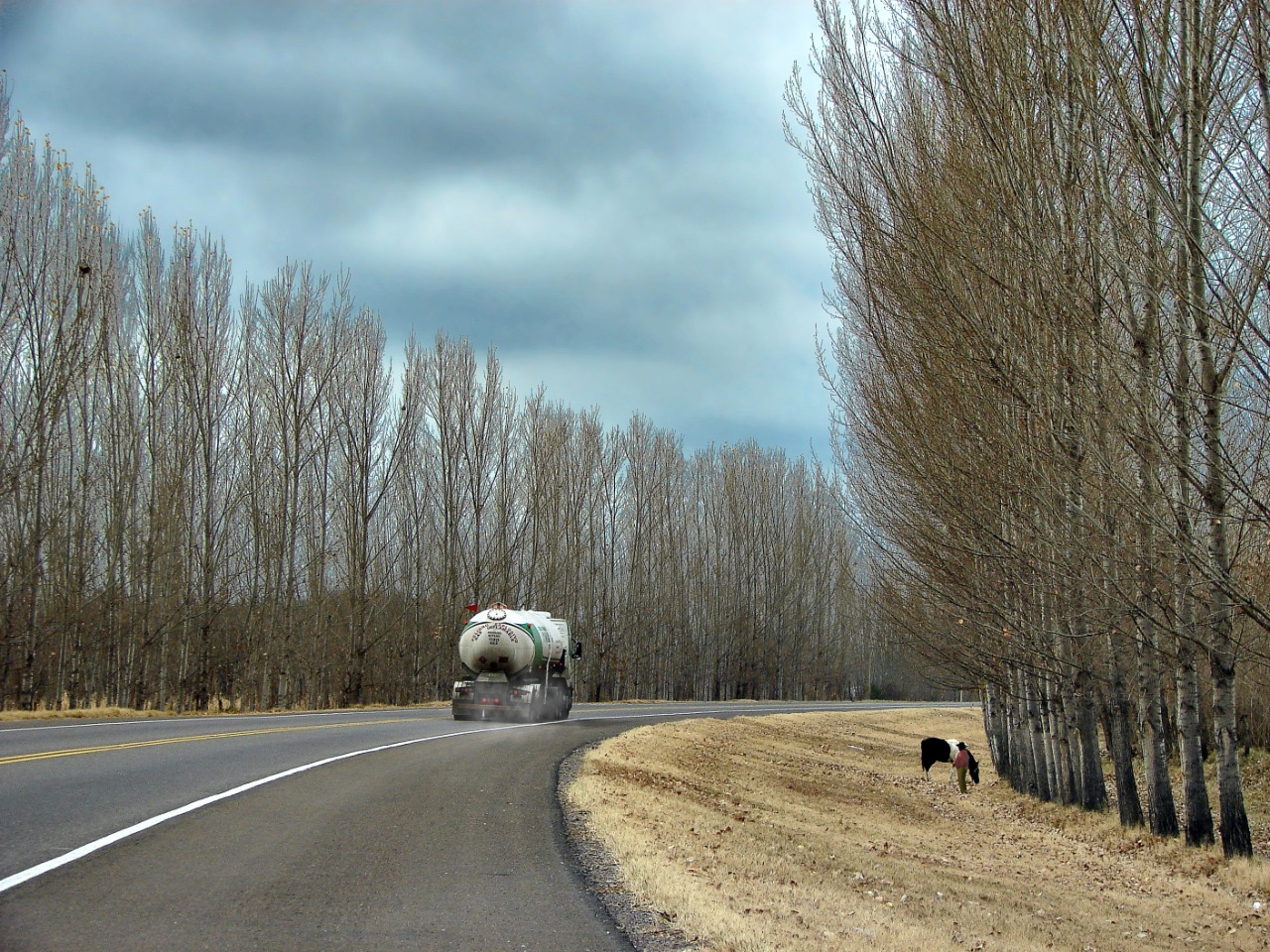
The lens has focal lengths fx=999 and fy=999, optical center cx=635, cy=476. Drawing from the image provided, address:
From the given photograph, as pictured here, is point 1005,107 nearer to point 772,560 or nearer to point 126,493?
point 126,493

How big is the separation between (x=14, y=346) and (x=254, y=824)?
23.1 m

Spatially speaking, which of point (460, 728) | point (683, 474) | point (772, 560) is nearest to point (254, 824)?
point (460, 728)

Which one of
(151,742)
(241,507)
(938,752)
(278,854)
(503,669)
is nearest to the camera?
(278,854)

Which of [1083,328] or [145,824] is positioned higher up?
[1083,328]

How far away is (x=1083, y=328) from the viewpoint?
30.5 feet

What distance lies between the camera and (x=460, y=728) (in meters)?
22.1

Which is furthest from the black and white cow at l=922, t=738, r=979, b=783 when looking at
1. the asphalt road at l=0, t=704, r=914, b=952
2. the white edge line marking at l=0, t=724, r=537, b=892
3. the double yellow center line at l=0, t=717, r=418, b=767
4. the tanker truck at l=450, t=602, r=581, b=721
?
the white edge line marking at l=0, t=724, r=537, b=892

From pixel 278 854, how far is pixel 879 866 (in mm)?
6524

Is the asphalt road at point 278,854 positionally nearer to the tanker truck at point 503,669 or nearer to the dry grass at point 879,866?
the dry grass at point 879,866

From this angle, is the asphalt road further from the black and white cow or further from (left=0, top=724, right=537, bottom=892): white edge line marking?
the black and white cow

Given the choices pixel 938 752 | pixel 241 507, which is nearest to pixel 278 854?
pixel 938 752

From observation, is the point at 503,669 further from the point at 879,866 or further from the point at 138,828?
the point at 138,828

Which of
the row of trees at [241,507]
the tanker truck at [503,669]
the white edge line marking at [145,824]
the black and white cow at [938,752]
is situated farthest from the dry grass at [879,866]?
the row of trees at [241,507]

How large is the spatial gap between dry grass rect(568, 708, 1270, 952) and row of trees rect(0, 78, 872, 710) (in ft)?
60.9
